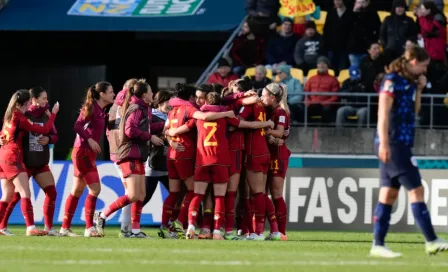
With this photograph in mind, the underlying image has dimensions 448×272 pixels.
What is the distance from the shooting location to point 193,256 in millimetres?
11953

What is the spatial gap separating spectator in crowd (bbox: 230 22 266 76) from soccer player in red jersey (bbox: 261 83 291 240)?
8.58 meters

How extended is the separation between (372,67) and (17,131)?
29.8ft

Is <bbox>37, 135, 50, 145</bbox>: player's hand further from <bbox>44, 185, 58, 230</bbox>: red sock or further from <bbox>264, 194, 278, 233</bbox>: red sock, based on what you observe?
<bbox>264, 194, 278, 233</bbox>: red sock

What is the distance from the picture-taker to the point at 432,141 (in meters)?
22.7

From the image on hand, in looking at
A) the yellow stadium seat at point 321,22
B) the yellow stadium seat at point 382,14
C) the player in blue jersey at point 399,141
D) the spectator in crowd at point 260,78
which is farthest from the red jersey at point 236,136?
the yellow stadium seat at point 321,22

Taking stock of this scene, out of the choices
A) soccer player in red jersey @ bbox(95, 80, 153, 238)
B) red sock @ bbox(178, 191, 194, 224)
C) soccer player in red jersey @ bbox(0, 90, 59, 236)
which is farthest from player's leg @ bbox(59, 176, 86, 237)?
red sock @ bbox(178, 191, 194, 224)

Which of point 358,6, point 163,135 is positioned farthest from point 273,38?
point 163,135

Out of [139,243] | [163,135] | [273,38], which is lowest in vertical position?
[139,243]

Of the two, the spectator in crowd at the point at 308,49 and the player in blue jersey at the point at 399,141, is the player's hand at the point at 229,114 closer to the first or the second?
the player in blue jersey at the point at 399,141

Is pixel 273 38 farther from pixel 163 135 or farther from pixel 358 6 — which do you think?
pixel 163 135

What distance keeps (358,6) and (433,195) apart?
6.30 metres

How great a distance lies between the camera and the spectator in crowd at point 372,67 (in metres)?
23.6

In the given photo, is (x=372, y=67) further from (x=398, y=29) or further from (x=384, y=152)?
(x=384, y=152)

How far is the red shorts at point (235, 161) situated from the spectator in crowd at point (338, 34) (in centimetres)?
925
